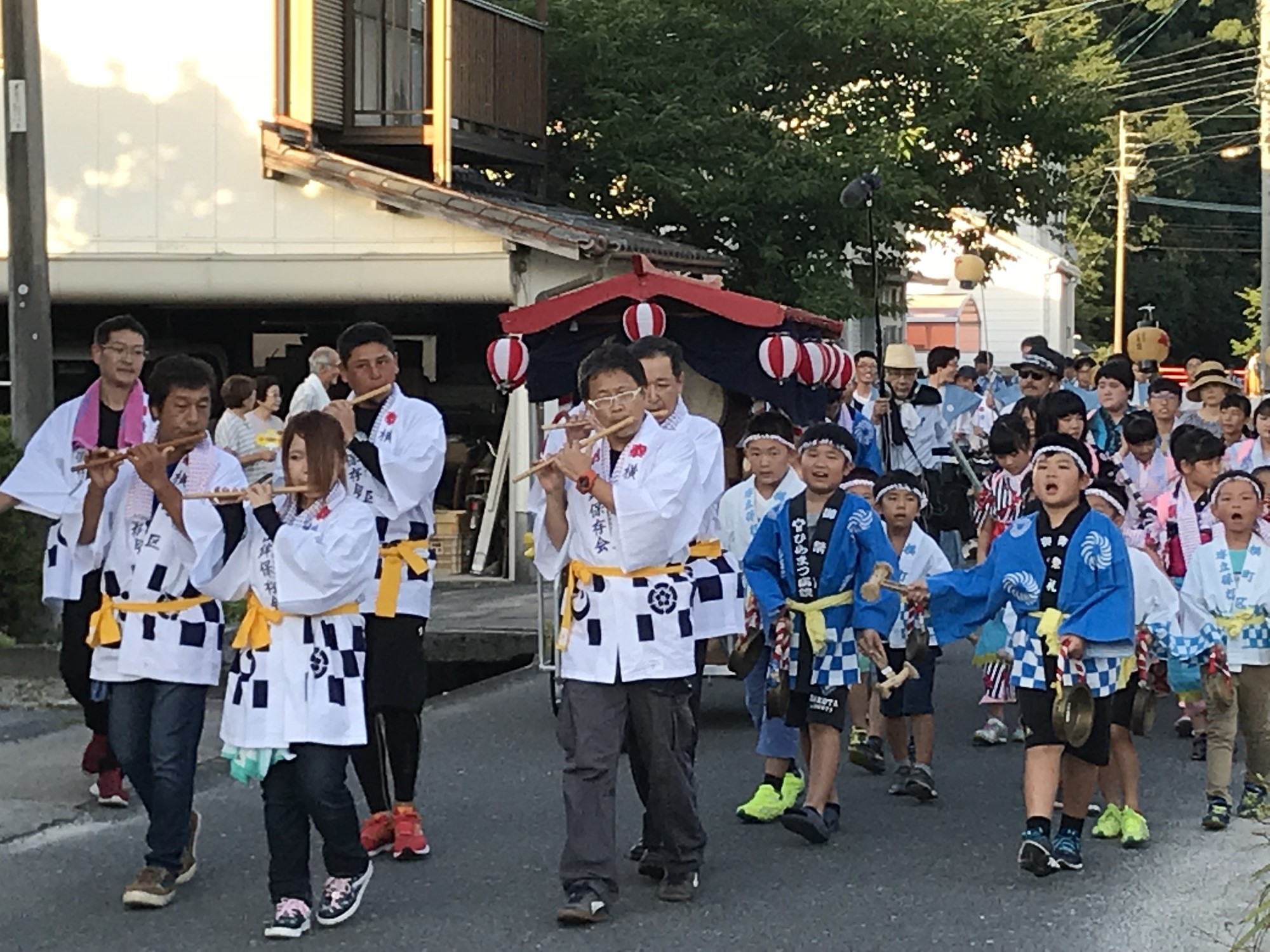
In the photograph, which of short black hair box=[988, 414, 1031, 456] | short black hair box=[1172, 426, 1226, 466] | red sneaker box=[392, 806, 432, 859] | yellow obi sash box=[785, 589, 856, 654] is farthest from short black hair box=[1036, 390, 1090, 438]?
red sneaker box=[392, 806, 432, 859]

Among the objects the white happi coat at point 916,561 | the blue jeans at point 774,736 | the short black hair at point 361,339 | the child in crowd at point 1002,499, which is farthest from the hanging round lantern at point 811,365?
the short black hair at point 361,339

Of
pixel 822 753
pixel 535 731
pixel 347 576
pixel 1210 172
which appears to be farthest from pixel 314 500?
pixel 1210 172

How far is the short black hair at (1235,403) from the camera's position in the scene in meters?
11.7

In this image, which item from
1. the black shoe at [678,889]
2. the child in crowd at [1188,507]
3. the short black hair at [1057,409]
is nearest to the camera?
the black shoe at [678,889]

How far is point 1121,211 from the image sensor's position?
145 ft

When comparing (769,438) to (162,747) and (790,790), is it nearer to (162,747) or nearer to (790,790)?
(790,790)

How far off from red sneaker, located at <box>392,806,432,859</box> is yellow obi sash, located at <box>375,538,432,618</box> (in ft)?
2.39

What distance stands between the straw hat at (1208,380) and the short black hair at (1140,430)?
156cm

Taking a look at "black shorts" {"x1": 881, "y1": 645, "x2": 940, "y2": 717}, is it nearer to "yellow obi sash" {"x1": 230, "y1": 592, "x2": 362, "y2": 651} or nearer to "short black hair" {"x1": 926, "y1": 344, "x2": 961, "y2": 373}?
"yellow obi sash" {"x1": 230, "y1": 592, "x2": 362, "y2": 651}

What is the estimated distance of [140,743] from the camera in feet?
20.4

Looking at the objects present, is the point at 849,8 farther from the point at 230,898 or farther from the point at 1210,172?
the point at 1210,172

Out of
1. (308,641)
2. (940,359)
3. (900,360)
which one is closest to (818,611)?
(308,641)

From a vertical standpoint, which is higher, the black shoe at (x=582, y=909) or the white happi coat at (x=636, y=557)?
the white happi coat at (x=636, y=557)

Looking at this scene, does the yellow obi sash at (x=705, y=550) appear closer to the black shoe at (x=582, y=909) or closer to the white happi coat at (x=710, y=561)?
the white happi coat at (x=710, y=561)
